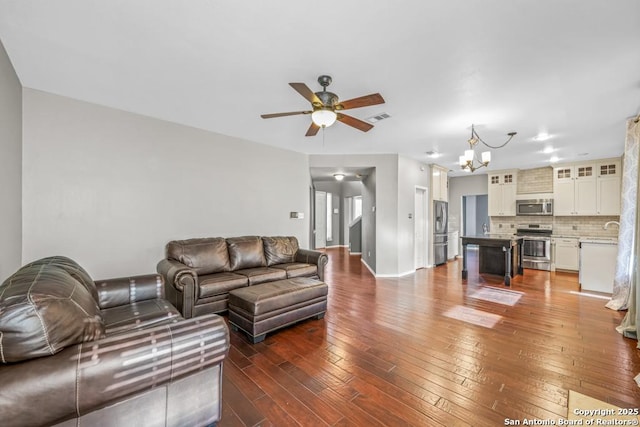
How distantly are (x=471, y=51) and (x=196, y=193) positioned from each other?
12.9 ft

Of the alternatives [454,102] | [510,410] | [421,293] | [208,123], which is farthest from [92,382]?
[421,293]

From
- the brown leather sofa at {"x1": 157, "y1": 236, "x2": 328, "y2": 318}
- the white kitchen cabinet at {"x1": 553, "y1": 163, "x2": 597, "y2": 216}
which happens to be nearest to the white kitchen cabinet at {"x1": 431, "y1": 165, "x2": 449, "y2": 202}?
the white kitchen cabinet at {"x1": 553, "y1": 163, "x2": 597, "y2": 216}

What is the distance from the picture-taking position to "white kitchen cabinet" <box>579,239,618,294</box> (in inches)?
173

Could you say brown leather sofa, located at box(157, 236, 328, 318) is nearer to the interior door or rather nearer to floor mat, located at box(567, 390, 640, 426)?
floor mat, located at box(567, 390, 640, 426)

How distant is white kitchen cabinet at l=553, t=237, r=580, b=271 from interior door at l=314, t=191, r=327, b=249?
23.3 feet

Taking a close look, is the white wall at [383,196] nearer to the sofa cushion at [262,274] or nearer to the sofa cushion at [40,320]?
the sofa cushion at [262,274]

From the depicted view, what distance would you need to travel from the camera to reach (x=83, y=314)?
1299 millimetres

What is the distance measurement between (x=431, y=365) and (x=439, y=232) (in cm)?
532

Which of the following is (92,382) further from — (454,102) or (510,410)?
(454,102)

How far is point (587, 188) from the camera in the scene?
6.29 m

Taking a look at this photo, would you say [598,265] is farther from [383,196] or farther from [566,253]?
[383,196]

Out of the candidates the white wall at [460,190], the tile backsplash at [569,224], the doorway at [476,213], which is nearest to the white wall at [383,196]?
the white wall at [460,190]

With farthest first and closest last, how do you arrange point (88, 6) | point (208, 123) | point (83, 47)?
point (208, 123) → point (83, 47) → point (88, 6)

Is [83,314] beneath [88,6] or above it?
beneath
